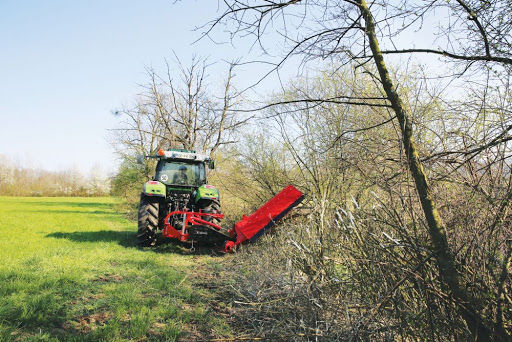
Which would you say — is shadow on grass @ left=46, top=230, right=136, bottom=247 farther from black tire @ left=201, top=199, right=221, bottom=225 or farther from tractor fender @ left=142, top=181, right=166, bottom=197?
black tire @ left=201, top=199, right=221, bottom=225

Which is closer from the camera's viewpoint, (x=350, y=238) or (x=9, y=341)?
(x=9, y=341)

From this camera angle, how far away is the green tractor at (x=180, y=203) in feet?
23.6

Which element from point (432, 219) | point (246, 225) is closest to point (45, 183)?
point (246, 225)

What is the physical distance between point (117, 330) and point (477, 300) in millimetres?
2818

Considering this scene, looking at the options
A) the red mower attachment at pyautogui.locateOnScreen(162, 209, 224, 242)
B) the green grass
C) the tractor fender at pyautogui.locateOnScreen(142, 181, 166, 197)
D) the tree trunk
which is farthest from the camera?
the tractor fender at pyautogui.locateOnScreen(142, 181, 166, 197)

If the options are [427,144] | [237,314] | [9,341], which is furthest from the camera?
[237,314]

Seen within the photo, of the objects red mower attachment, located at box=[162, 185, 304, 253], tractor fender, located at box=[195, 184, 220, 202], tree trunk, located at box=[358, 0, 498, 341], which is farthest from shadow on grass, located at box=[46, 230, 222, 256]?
tree trunk, located at box=[358, 0, 498, 341]

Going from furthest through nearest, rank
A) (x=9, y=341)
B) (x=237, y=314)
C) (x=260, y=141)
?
(x=260, y=141) → (x=237, y=314) → (x=9, y=341)

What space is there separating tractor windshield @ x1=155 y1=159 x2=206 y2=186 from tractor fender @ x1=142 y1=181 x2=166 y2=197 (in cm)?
78

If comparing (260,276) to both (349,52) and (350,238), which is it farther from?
(349,52)

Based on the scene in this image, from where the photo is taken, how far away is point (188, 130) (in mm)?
16969

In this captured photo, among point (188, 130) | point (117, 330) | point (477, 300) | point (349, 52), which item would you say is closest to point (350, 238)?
point (477, 300)

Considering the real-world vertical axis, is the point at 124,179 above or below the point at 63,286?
above

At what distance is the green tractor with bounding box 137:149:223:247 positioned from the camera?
7179 millimetres
